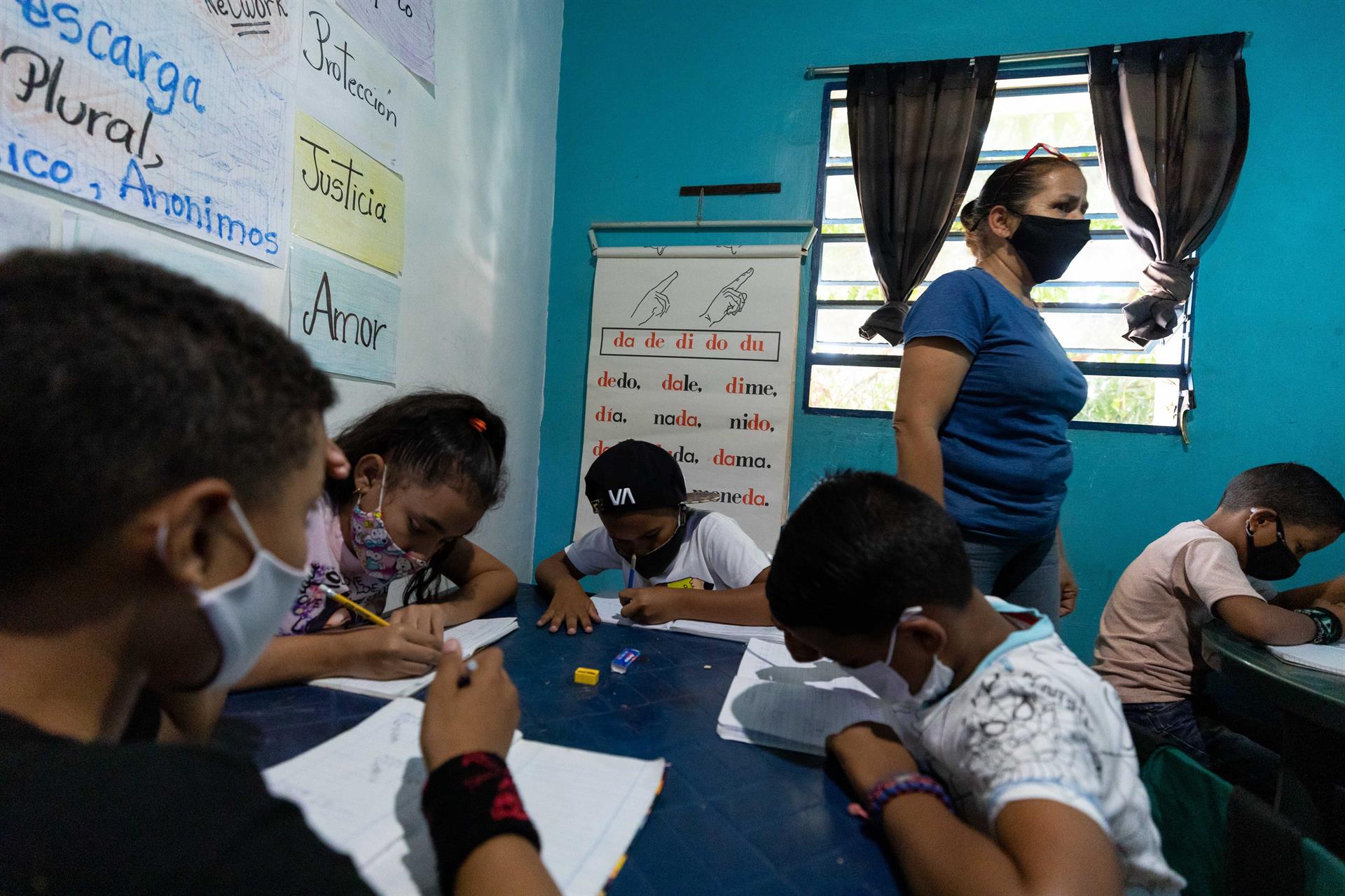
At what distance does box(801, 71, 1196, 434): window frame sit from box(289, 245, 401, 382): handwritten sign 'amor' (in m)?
1.59

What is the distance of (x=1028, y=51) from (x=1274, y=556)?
6.41 ft

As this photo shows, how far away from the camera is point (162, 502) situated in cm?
38

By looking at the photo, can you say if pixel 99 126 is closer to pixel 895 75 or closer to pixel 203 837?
pixel 203 837

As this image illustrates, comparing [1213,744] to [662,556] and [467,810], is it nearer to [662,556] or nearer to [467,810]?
[662,556]

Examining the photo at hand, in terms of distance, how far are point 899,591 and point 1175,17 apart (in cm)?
A: 284

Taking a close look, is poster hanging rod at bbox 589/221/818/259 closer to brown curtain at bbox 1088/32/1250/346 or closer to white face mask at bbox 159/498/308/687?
brown curtain at bbox 1088/32/1250/346

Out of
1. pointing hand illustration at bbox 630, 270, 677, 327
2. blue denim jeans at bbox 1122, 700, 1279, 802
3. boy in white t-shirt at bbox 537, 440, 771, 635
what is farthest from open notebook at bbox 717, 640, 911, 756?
pointing hand illustration at bbox 630, 270, 677, 327

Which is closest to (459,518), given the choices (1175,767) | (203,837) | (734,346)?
(203,837)

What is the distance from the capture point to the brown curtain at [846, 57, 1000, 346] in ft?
8.15

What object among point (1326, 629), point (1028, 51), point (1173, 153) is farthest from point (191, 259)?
point (1173, 153)

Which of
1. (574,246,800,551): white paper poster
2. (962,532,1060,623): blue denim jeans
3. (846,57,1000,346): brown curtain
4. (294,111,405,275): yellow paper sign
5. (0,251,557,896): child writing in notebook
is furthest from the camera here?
(574,246,800,551): white paper poster

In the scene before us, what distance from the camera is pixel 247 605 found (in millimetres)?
458

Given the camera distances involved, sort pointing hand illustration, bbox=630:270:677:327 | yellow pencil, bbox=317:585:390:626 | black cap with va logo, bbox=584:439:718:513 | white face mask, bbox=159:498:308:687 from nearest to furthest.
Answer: white face mask, bbox=159:498:308:687 < yellow pencil, bbox=317:585:390:626 < black cap with va logo, bbox=584:439:718:513 < pointing hand illustration, bbox=630:270:677:327

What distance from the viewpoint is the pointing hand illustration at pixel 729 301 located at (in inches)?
104
